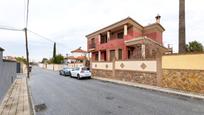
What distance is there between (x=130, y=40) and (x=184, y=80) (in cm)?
1095

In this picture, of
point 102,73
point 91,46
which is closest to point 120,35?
point 102,73

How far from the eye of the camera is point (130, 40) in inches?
824

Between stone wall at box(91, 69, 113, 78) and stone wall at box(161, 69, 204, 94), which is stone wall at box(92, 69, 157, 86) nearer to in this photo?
stone wall at box(91, 69, 113, 78)

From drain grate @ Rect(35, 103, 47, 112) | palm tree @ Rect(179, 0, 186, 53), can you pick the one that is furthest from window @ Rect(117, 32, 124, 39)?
drain grate @ Rect(35, 103, 47, 112)

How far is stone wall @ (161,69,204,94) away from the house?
6.92 meters

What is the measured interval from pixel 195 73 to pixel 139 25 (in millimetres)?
15454

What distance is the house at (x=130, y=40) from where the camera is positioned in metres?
20.1

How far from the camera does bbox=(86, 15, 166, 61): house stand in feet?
65.9

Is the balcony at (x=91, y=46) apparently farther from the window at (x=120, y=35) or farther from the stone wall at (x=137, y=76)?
the stone wall at (x=137, y=76)

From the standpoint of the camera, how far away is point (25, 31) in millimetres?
23859

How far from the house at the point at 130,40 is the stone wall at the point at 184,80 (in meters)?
6.92

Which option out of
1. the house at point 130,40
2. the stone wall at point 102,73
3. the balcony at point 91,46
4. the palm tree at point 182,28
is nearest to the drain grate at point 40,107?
the palm tree at point 182,28

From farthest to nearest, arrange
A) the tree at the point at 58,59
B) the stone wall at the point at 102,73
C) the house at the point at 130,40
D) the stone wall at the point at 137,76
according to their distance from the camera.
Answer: the tree at the point at 58,59 < the house at the point at 130,40 < the stone wall at the point at 102,73 < the stone wall at the point at 137,76

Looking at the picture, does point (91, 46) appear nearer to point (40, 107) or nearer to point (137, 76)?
point (137, 76)
